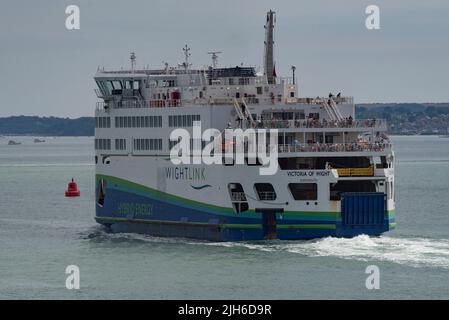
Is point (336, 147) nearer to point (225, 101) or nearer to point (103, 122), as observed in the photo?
Result: point (225, 101)

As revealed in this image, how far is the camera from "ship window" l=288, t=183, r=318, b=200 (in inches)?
2189

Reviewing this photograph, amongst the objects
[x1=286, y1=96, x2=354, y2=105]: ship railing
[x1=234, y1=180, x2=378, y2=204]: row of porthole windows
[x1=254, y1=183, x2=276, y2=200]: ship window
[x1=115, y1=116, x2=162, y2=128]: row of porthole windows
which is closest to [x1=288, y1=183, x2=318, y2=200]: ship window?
[x1=234, y1=180, x2=378, y2=204]: row of porthole windows

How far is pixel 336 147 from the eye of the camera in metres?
56.4

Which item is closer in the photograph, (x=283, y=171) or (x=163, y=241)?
(x=283, y=171)

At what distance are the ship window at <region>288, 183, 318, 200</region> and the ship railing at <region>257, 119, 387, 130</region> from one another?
7.92 ft

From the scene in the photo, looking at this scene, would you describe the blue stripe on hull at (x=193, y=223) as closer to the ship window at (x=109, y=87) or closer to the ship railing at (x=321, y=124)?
the ship railing at (x=321, y=124)

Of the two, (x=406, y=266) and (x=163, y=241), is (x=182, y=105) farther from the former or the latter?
(x=406, y=266)

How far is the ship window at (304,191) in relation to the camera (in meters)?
55.6

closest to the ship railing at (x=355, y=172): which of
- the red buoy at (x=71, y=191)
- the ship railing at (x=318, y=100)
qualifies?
the ship railing at (x=318, y=100)

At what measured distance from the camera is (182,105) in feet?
199
